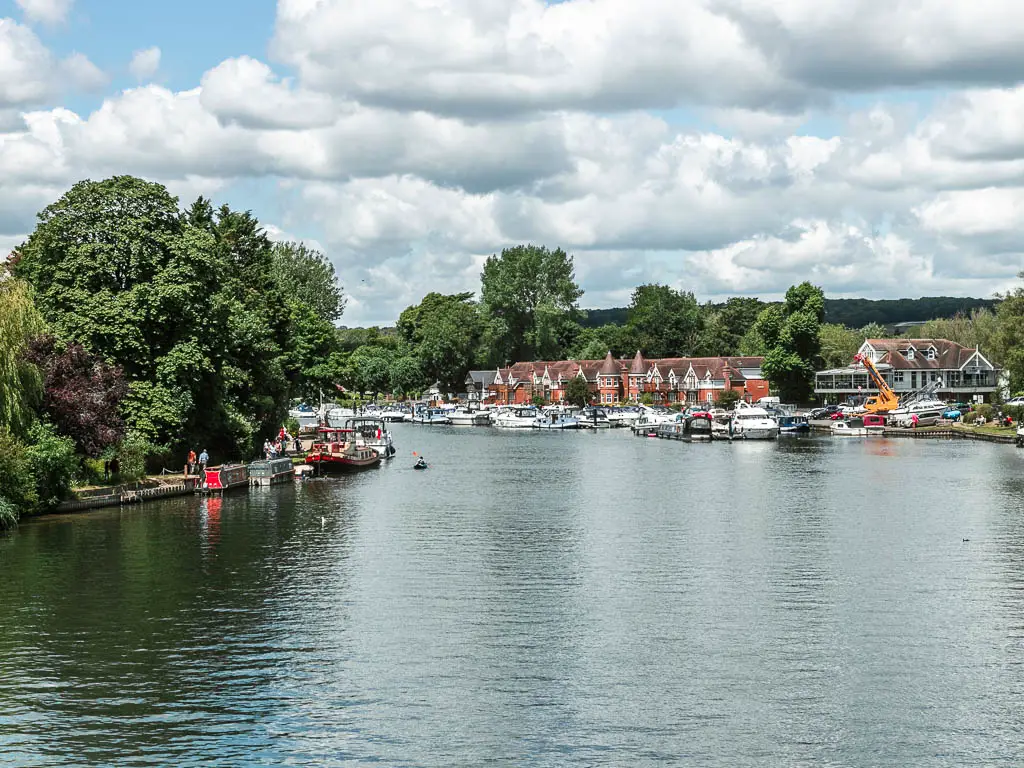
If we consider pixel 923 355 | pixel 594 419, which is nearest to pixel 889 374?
pixel 923 355

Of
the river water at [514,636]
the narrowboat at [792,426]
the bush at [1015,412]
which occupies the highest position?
the bush at [1015,412]

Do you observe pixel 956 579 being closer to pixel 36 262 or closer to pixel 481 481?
pixel 481 481

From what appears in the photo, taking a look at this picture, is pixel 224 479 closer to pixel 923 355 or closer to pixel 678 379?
pixel 923 355

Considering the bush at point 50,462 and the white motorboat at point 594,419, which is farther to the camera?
the white motorboat at point 594,419

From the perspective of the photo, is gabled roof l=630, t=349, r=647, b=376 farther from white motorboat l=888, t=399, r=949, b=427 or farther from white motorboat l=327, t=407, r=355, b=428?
white motorboat l=888, t=399, r=949, b=427

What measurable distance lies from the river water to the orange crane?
3407 inches

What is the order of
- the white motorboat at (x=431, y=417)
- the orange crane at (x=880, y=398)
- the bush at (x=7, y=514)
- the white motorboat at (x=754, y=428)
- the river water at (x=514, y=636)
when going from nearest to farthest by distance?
the river water at (x=514, y=636) < the bush at (x=7, y=514) < the white motorboat at (x=754, y=428) < the orange crane at (x=880, y=398) < the white motorboat at (x=431, y=417)

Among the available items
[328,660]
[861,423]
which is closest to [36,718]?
[328,660]

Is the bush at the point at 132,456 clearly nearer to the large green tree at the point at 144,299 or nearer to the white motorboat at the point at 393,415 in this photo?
the large green tree at the point at 144,299

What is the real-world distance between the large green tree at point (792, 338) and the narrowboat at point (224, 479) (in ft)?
336

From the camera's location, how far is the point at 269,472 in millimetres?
73375

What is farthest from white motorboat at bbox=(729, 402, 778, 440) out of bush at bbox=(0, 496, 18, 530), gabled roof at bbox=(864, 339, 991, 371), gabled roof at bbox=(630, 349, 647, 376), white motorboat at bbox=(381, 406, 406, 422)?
bush at bbox=(0, 496, 18, 530)

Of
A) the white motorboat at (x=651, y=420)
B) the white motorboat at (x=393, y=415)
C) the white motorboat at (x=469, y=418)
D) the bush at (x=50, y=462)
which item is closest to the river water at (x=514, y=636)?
the bush at (x=50, y=462)

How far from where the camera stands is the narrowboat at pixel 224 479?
219ft
